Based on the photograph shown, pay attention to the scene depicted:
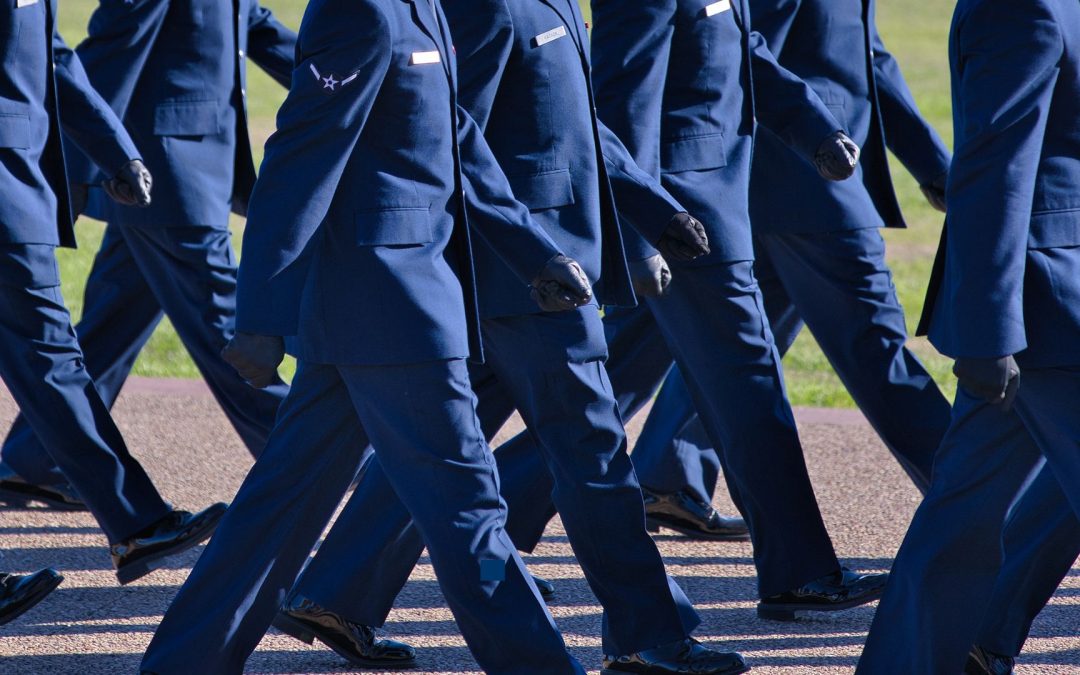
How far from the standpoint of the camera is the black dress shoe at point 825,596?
15.3ft

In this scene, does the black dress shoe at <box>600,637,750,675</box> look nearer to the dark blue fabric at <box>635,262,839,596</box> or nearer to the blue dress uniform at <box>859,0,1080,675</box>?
the blue dress uniform at <box>859,0,1080,675</box>

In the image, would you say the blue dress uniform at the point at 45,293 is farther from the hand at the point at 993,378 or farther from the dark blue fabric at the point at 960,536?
the hand at the point at 993,378

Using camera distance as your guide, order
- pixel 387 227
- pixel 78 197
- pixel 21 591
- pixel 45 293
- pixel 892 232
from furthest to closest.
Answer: pixel 892 232 → pixel 78 197 → pixel 45 293 → pixel 21 591 → pixel 387 227

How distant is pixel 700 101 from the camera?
183 inches

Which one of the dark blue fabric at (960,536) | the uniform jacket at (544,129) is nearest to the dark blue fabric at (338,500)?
the uniform jacket at (544,129)

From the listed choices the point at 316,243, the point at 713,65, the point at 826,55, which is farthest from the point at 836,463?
the point at 316,243

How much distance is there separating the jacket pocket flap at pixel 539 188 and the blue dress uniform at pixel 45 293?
4.69 feet

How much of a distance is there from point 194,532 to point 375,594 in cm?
95

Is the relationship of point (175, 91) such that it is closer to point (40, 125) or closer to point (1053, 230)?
point (40, 125)

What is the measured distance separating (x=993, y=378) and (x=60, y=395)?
2.60 metres

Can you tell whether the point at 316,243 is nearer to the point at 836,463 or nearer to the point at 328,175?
the point at 328,175

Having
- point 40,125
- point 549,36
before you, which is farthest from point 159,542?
point 549,36

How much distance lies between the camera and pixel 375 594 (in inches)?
168

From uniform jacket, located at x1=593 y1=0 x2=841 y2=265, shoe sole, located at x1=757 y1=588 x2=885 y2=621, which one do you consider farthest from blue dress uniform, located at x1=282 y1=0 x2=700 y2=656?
shoe sole, located at x1=757 y1=588 x2=885 y2=621
